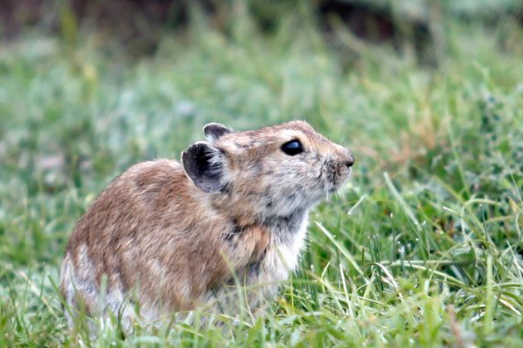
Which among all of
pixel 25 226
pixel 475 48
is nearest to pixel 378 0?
pixel 475 48

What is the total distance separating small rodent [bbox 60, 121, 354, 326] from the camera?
15.7ft

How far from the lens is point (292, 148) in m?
5.03

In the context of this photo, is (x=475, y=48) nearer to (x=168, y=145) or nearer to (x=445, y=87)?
(x=445, y=87)

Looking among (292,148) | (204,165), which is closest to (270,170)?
(292,148)

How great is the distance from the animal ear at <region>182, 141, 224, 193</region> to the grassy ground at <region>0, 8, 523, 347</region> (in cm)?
68

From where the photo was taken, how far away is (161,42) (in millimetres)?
11555

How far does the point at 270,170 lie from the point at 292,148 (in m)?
0.18

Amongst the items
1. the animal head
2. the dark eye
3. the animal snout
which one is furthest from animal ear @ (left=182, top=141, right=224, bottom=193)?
the animal snout

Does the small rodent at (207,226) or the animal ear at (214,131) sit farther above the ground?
the animal ear at (214,131)

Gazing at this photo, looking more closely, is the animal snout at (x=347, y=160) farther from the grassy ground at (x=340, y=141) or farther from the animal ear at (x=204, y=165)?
the animal ear at (x=204, y=165)

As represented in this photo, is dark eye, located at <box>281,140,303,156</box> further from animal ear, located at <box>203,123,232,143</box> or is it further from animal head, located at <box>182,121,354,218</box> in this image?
animal ear, located at <box>203,123,232,143</box>

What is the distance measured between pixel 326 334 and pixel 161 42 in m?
7.93

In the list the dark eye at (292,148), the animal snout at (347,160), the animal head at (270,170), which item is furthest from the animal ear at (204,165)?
the animal snout at (347,160)

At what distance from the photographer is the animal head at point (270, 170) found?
4.93 m
